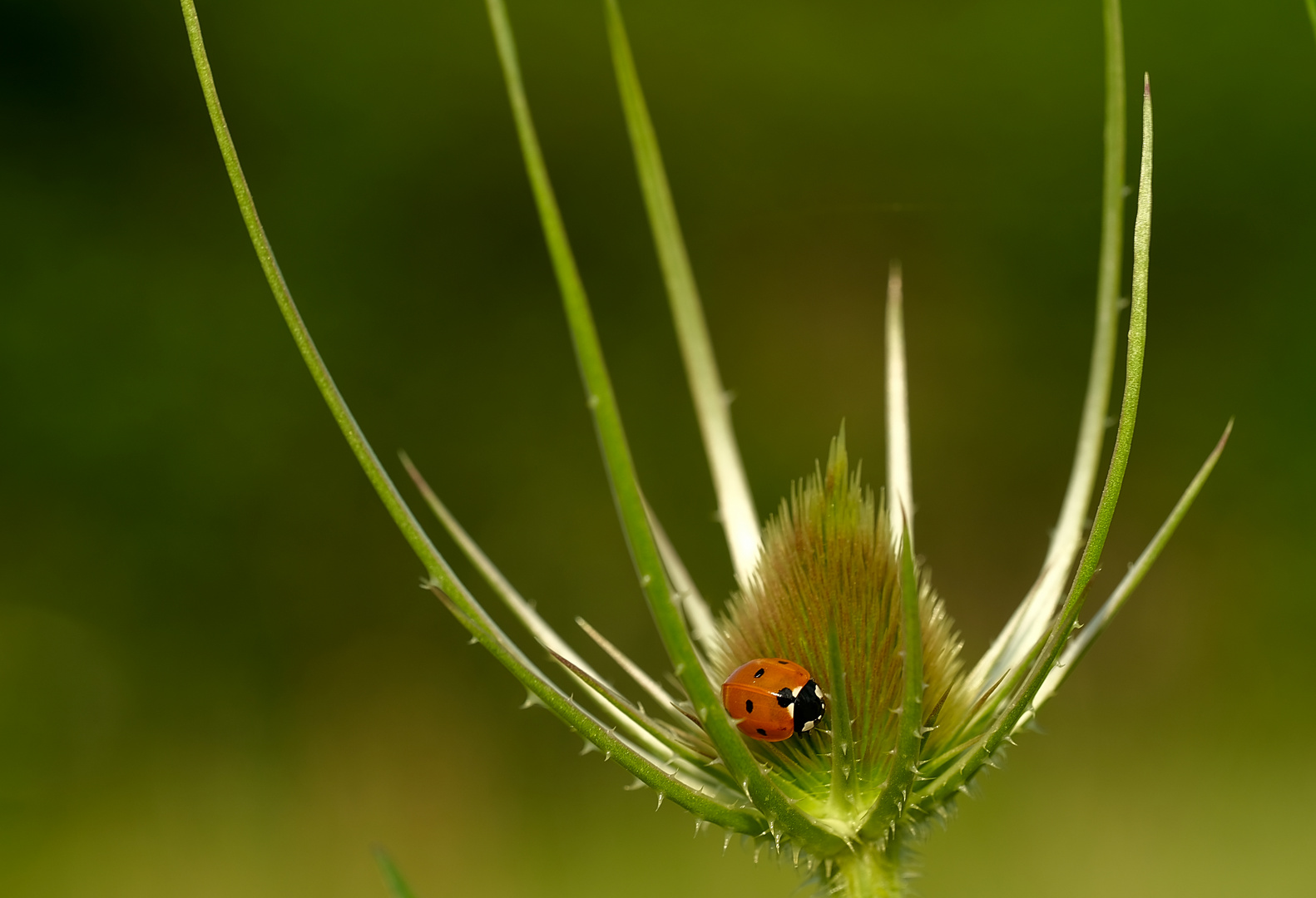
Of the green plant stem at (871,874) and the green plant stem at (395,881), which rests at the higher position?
the green plant stem at (395,881)

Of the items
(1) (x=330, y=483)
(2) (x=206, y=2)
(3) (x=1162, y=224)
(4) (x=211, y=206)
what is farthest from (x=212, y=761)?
(3) (x=1162, y=224)

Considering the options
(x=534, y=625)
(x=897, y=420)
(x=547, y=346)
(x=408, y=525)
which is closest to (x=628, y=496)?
(x=408, y=525)

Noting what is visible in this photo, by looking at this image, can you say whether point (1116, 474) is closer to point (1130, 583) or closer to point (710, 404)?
point (1130, 583)

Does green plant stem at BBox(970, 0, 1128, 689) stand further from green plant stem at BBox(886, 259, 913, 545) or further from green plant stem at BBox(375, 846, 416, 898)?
green plant stem at BBox(375, 846, 416, 898)

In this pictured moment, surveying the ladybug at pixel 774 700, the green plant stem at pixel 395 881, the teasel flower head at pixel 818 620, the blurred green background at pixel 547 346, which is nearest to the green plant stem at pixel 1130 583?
the teasel flower head at pixel 818 620

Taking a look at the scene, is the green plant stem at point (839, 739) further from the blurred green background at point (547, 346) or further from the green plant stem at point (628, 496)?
the blurred green background at point (547, 346)
